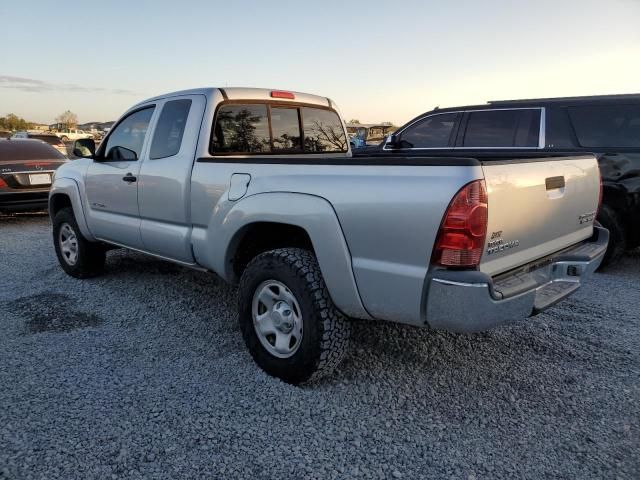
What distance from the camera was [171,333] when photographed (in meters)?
3.90

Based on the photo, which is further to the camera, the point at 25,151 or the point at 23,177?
the point at 25,151

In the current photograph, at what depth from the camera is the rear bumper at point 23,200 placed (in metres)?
8.47

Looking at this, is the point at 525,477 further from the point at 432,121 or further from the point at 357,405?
the point at 432,121

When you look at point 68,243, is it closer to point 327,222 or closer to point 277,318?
point 277,318

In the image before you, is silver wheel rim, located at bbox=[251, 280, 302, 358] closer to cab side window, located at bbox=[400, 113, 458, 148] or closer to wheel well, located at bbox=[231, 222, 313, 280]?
wheel well, located at bbox=[231, 222, 313, 280]

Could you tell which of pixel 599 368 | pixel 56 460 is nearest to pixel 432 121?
pixel 599 368

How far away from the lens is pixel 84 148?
4961 millimetres

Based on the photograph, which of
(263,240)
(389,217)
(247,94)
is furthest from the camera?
(247,94)

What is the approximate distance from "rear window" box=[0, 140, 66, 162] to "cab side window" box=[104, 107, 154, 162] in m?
5.16

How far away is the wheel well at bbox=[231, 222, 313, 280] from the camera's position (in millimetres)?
3246

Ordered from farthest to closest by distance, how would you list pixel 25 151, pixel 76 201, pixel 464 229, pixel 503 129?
pixel 25 151
pixel 503 129
pixel 76 201
pixel 464 229

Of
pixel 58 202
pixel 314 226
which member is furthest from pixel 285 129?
pixel 58 202

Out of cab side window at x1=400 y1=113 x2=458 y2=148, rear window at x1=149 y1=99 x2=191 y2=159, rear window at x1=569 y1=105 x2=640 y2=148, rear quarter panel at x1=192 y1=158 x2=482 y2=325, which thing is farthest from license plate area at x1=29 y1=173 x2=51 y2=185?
rear window at x1=569 y1=105 x2=640 y2=148

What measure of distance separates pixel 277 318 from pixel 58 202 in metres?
3.83
